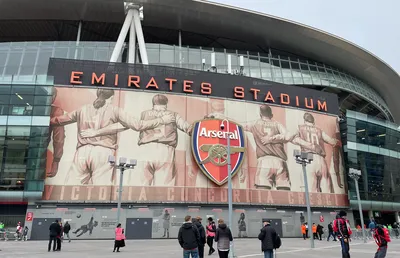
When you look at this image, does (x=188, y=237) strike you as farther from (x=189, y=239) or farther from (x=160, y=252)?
(x=160, y=252)

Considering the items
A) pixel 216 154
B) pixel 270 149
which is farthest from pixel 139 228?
pixel 270 149

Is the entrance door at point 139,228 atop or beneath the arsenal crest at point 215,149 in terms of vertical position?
beneath

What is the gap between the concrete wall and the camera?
100 feet

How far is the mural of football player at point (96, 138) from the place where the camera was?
105 feet

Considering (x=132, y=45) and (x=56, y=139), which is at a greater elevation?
(x=132, y=45)

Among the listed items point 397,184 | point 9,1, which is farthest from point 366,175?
point 9,1

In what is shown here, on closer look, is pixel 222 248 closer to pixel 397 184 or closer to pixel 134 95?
pixel 134 95

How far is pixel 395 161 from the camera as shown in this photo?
4519cm

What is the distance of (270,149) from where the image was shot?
125 ft

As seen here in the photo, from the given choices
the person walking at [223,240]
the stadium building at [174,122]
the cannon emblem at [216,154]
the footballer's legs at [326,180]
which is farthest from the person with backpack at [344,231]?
the footballer's legs at [326,180]

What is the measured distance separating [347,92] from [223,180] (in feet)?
88.9

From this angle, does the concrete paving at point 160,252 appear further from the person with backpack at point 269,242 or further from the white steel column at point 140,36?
the white steel column at point 140,36

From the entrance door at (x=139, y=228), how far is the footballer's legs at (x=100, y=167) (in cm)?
406

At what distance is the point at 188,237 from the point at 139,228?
77.8ft
